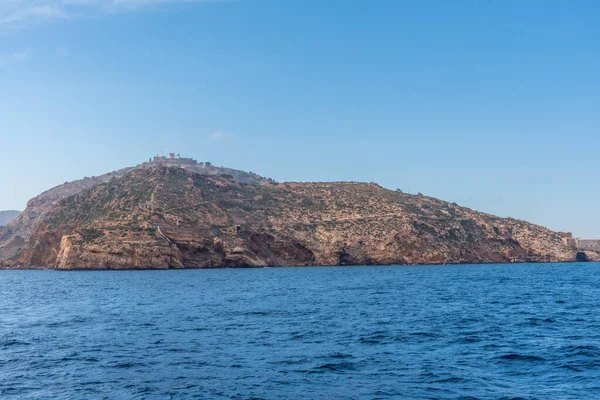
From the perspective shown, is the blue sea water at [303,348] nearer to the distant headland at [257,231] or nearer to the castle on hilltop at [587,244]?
the distant headland at [257,231]

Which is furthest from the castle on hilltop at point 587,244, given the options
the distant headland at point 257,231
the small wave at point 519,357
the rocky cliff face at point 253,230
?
the small wave at point 519,357

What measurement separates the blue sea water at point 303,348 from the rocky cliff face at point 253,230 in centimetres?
7064

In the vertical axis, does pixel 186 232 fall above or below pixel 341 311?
above

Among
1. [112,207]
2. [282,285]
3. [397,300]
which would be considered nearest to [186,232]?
[112,207]

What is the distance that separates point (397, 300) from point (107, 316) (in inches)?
1042

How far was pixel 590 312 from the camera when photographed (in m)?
44.3

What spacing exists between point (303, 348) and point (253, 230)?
110m

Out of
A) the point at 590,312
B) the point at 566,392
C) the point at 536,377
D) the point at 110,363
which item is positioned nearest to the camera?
the point at 566,392

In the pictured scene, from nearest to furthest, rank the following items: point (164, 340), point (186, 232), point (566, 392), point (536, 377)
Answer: point (566, 392)
point (536, 377)
point (164, 340)
point (186, 232)

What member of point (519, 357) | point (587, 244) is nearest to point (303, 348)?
point (519, 357)

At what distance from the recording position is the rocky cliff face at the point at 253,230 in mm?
126625

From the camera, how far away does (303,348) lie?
30797mm

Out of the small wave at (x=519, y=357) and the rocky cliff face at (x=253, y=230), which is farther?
the rocky cliff face at (x=253, y=230)

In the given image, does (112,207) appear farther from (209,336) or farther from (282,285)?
(209,336)
